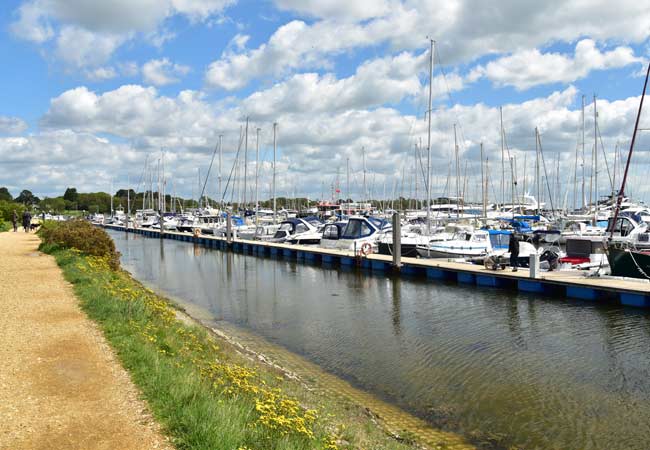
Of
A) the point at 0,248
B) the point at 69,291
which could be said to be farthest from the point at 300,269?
the point at 69,291

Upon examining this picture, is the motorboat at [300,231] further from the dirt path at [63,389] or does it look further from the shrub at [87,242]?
the dirt path at [63,389]

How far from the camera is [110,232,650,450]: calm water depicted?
9.93 metres

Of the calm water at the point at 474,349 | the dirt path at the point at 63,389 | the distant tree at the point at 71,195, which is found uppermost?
the distant tree at the point at 71,195

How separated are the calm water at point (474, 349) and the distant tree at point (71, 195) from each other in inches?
6436

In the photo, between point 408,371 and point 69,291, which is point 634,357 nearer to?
point 408,371

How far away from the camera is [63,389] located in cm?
738

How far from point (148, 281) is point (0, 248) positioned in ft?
27.0

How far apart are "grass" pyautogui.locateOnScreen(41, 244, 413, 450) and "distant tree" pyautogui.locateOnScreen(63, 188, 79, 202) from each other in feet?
582

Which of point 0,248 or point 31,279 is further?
point 0,248

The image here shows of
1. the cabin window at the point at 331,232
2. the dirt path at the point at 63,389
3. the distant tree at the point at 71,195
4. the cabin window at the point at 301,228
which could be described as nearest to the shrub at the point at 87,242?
the dirt path at the point at 63,389

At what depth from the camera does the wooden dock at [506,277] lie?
773 inches

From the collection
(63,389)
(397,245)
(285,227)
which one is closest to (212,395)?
(63,389)

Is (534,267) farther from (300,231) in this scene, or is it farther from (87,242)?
(300,231)

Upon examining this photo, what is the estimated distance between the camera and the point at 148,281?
3055cm
